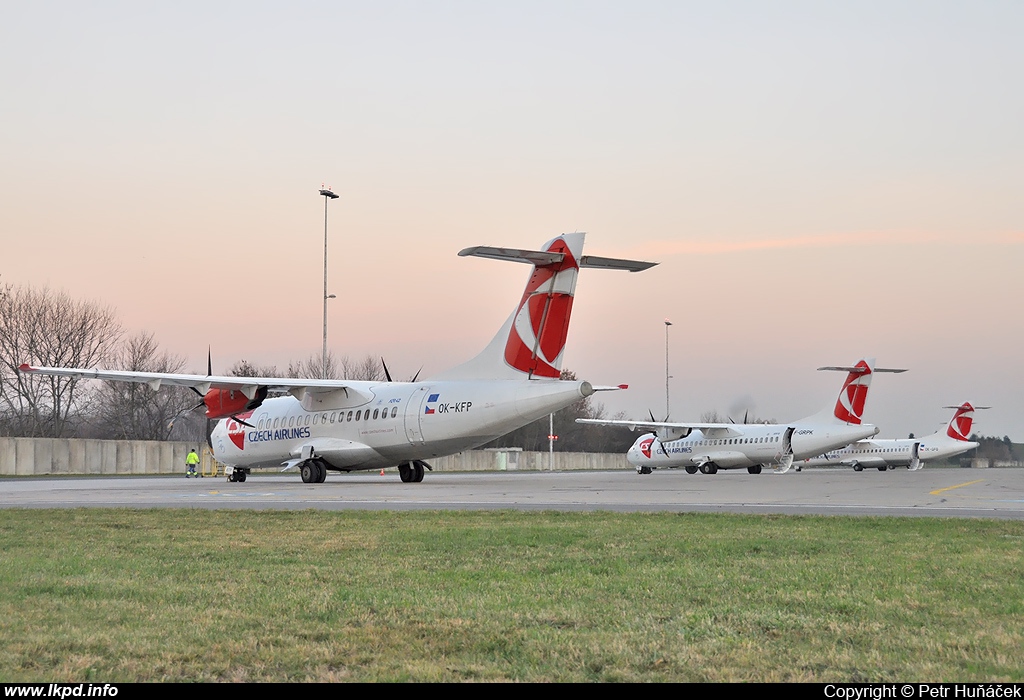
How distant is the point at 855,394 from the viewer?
5391cm

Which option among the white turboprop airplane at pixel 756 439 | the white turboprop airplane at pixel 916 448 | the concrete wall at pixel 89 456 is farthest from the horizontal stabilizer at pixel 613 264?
the white turboprop airplane at pixel 916 448

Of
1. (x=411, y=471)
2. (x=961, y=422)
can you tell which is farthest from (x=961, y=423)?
(x=411, y=471)

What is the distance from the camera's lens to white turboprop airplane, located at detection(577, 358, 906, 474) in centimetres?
5362

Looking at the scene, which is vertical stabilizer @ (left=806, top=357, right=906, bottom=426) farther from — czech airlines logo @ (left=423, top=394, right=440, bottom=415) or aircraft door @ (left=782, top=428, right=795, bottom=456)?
A: czech airlines logo @ (left=423, top=394, right=440, bottom=415)

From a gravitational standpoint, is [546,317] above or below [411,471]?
above

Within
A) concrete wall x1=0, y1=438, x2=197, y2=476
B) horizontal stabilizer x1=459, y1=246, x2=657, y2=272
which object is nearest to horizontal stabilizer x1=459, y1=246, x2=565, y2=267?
horizontal stabilizer x1=459, y1=246, x2=657, y2=272

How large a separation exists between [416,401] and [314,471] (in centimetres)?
485

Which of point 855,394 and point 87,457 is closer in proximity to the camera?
point 87,457

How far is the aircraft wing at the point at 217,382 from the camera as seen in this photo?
99.4 ft

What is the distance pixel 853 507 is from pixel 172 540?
12.8m

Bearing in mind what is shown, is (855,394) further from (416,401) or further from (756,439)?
(416,401)

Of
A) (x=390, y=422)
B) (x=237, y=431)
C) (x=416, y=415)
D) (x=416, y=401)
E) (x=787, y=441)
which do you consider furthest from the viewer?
(x=787, y=441)

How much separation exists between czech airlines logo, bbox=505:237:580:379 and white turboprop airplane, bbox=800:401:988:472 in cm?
5558

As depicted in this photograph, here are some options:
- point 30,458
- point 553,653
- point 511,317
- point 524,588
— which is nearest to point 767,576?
point 524,588
